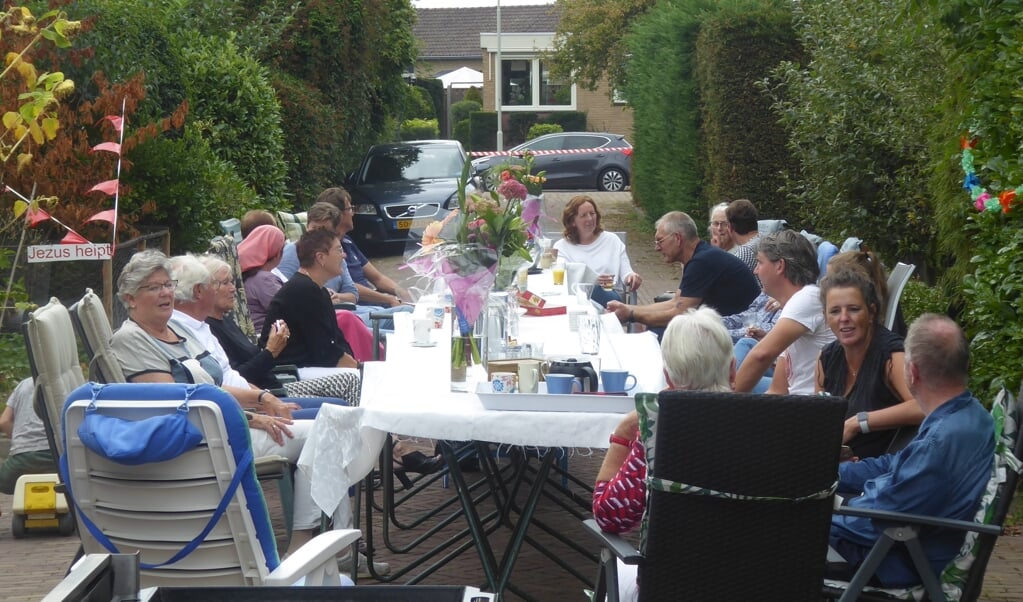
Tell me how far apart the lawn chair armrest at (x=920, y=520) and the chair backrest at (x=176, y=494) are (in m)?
1.74

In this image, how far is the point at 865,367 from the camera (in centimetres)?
458

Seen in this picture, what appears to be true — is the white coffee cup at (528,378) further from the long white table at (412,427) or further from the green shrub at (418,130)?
the green shrub at (418,130)

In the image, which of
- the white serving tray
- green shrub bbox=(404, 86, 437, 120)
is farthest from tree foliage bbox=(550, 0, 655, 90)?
the white serving tray

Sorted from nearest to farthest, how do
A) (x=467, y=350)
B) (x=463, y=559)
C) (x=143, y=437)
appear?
(x=143, y=437), (x=467, y=350), (x=463, y=559)

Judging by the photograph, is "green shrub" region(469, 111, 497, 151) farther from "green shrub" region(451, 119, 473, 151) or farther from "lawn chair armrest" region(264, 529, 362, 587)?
"lawn chair armrest" region(264, 529, 362, 587)

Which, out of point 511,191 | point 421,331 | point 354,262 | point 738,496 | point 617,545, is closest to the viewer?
point 738,496

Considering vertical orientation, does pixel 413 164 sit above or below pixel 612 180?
above

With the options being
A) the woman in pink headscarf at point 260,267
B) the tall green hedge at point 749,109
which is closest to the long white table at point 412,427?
the woman in pink headscarf at point 260,267

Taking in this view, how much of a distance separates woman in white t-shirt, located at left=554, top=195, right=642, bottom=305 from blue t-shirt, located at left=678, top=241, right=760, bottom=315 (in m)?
1.92

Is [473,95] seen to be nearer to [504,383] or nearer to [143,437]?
[504,383]

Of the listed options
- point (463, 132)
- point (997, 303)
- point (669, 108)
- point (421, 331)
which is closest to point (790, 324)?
point (997, 303)

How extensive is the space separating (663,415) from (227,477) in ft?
4.40

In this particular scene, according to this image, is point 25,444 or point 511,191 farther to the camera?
point 511,191

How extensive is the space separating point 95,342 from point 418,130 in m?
34.7
